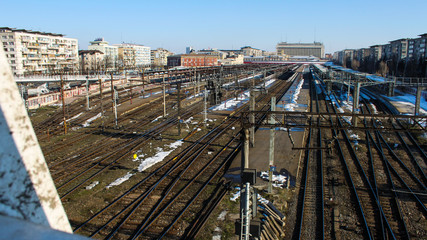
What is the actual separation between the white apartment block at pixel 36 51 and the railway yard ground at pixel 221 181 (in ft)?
127

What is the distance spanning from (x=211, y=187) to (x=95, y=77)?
3454 centimetres

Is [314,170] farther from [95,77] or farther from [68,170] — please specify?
[95,77]

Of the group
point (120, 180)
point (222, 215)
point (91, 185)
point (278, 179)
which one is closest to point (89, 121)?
point (120, 180)

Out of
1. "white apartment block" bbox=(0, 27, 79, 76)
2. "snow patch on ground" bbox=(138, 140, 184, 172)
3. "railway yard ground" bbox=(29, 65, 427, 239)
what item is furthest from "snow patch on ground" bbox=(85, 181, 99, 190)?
"white apartment block" bbox=(0, 27, 79, 76)

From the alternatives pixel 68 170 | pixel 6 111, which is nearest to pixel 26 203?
pixel 6 111

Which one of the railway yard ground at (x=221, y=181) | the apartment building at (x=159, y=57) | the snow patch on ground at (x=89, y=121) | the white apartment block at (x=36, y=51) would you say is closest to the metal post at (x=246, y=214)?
the railway yard ground at (x=221, y=181)

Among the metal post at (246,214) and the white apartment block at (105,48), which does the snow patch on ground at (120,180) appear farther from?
the white apartment block at (105,48)

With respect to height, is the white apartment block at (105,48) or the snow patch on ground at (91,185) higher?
the white apartment block at (105,48)

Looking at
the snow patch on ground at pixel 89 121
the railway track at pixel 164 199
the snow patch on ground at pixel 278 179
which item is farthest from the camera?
the snow patch on ground at pixel 89 121

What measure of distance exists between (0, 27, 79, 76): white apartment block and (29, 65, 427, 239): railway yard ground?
127ft

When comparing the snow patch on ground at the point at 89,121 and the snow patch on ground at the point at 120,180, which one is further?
the snow patch on ground at the point at 89,121

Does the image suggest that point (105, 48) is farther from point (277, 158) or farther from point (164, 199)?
point (164, 199)

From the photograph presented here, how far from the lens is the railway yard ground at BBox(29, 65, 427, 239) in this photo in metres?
8.49

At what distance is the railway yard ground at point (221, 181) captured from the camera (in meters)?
8.49
